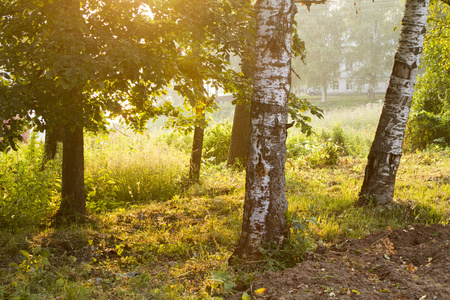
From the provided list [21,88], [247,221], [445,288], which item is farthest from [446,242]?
[21,88]

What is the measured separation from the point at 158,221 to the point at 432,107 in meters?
10.2

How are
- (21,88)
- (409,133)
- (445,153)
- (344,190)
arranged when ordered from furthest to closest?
1. (409,133)
2. (445,153)
3. (344,190)
4. (21,88)

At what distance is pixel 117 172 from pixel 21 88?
404 centimetres

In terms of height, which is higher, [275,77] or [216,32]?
[216,32]

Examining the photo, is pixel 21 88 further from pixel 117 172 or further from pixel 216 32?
pixel 117 172

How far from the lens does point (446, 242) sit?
13.1 ft

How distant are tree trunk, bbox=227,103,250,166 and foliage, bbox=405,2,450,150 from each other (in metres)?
5.57

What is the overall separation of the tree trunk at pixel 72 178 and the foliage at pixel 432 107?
9891 millimetres

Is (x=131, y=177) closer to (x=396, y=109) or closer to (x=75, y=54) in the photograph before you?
(x=75, y=54)

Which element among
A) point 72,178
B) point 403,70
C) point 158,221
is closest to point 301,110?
point 403,70

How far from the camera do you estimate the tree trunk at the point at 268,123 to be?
144 inches

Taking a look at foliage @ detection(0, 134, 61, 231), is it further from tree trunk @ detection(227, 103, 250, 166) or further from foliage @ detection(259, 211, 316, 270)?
tree trunk @ detection(227, 103, 250, 166)

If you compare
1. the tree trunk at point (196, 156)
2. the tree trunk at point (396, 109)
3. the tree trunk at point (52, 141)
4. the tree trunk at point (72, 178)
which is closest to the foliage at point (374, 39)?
the tree trunk at point (196, 156)

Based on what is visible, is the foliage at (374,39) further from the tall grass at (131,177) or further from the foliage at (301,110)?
the foliage at (301,110)
